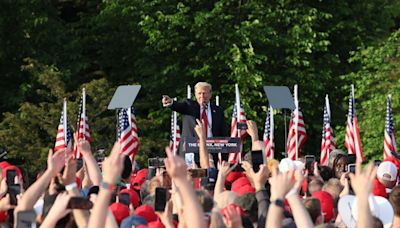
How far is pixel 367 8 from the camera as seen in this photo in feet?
130

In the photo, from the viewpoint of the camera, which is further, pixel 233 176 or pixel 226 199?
pixel 233 176

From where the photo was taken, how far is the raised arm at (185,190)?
289 inches

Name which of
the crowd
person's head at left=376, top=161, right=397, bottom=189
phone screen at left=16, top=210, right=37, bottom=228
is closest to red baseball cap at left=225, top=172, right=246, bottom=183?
the crowd

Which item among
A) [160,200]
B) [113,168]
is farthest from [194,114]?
[113,168]

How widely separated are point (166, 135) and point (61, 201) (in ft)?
97.1

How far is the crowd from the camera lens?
7.46 meters

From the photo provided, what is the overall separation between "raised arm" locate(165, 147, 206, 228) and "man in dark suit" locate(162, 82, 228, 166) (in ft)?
29.4

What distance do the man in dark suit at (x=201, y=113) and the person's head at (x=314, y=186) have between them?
4.98 m

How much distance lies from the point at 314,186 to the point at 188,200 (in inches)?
164

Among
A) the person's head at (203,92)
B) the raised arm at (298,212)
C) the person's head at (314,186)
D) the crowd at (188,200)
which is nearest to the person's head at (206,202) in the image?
the crowd at (188,200)

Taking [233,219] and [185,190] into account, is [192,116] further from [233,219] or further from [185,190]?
[185,190]

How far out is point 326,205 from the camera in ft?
34.0

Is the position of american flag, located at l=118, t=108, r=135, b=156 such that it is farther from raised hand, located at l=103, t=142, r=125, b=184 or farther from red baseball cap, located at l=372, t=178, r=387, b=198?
raised hand, located at l=103, t=142, r=125, b=184

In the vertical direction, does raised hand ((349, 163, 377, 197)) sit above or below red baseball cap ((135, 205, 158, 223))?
above
